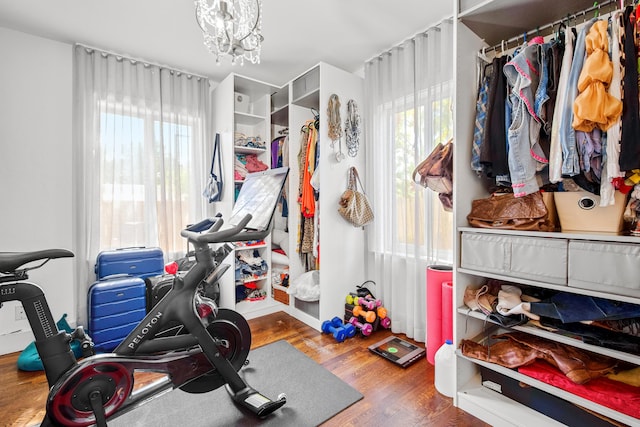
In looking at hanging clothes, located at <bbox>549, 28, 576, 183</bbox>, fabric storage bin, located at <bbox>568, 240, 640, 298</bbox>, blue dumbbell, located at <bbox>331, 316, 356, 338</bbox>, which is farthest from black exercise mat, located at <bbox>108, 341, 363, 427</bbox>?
hanging clothes, located at <bbox>549, 28, 576, 183</bbox>

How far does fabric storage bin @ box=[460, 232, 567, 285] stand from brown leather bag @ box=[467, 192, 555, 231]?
84 mm

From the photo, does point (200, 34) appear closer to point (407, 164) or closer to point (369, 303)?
point (407, 164)

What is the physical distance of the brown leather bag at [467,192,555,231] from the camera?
1.47 metres

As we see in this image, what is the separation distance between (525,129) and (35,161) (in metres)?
3.57

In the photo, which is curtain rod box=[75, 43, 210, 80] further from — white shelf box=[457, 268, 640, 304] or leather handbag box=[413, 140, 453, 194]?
white shelf box=[457, 268, 640, 304]

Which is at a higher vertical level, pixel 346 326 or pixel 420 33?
pixel 420 33

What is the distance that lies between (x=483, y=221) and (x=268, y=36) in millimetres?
2253

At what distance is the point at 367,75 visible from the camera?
2.95 metres

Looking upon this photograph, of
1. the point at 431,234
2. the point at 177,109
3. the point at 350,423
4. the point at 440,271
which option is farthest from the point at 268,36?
the point at 350,423

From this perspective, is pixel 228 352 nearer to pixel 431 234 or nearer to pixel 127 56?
pixel 431 234

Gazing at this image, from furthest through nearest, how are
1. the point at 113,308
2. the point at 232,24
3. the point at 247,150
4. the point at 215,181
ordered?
1. the point at 247,150
2. the point at 215,181
3. the point at 113,308
4. the point at 232,24

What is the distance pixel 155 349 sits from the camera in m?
1.52

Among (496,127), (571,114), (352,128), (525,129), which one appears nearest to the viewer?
(571,114)

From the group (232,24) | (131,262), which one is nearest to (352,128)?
(232,24)
